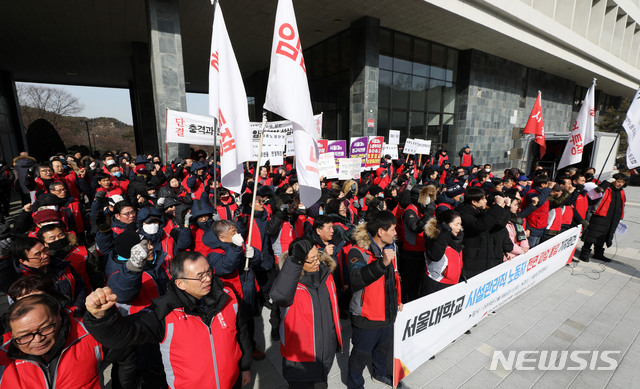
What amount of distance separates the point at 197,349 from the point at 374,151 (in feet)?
24.0

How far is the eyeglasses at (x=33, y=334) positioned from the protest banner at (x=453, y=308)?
2.48m

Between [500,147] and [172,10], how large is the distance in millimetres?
18755

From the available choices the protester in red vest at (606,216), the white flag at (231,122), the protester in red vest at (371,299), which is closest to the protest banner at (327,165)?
the white flag at (231,122)

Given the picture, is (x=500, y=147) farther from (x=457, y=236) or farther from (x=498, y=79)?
(x=457, y=236)

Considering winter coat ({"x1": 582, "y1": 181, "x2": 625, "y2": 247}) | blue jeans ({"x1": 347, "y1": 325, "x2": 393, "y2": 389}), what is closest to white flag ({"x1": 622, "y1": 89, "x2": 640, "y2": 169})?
winter coat ({"x1": 582, "y1": 181, "x2": 625, "y2": 247})

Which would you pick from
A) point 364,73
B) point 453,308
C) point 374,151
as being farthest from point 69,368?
point 364,73

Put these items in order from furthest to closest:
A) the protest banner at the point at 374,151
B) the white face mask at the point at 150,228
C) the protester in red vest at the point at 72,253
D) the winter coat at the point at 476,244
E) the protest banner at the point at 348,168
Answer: the protest banner at the point at 374,151, the protest banner at the point at 348,168, the winter coat at the point at 476,244, the white face mask at the point at 150,228, the protester in red vest at the point at 72,253

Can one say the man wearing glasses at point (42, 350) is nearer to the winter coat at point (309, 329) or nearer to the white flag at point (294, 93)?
the winter coat at point (309, 329)

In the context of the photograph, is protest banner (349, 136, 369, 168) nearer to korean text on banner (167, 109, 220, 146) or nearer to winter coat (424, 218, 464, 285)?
korean text on banner (167, 109, 220, 146)

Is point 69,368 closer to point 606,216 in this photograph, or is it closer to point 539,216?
point 539,216

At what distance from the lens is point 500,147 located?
18641 mm

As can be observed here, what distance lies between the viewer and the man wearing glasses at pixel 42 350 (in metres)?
1.53

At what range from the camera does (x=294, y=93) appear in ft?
9.41

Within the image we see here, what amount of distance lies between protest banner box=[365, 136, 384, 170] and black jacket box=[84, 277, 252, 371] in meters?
6.91
